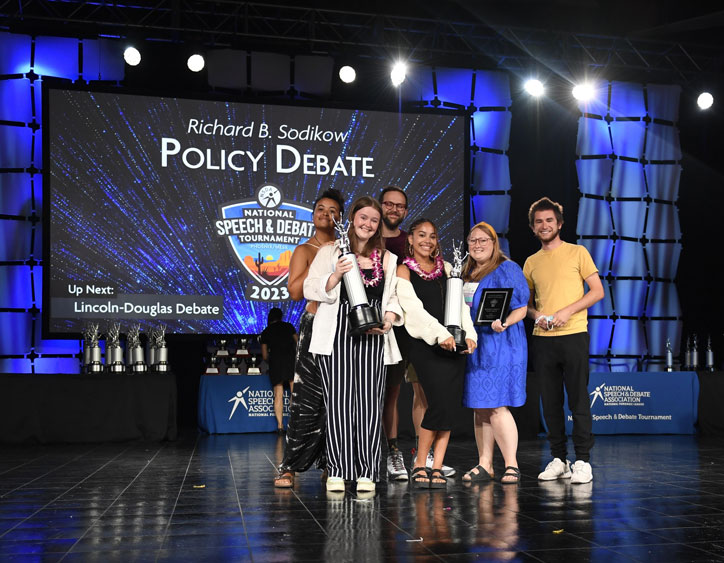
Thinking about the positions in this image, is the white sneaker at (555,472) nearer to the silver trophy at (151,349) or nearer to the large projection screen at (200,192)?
the silver trophy at (151,349)

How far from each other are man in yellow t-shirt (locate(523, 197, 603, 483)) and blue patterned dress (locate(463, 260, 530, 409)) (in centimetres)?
16

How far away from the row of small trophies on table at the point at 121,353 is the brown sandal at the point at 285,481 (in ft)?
11.6

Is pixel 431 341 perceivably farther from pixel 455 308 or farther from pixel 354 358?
pixel 354 358

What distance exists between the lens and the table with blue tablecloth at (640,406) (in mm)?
7285

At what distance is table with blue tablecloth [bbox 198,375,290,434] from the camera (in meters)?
7.42

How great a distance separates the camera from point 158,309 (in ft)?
26.2

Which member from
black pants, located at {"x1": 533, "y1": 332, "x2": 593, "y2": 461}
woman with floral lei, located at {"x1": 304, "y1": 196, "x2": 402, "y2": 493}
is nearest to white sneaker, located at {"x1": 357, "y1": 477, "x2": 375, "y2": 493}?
woman with floral lei, located at {"x1": 304, "y1": 196, "x2": 402, "y2": 493}

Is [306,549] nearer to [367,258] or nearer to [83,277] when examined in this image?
[367,258]

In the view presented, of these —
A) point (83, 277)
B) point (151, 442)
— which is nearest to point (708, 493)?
A: point (151, 442)

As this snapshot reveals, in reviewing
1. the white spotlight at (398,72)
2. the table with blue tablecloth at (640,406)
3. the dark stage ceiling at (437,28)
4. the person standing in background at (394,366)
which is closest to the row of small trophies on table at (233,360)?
the table with blue tablecloth at (640,406)

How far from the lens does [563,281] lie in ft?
14.1

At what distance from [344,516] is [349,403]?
0.66 m

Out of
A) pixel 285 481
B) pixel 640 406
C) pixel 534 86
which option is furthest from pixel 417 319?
pixel 534 86

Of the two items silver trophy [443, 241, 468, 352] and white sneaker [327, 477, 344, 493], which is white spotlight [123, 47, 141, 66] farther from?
white sneaker [327, 477, 344, 493]
